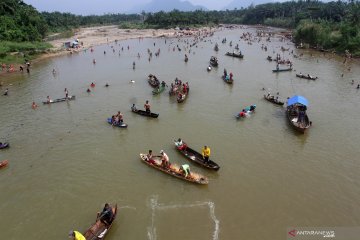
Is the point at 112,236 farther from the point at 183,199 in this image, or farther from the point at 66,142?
the point at 66,142

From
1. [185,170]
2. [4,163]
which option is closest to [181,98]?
[185,170]

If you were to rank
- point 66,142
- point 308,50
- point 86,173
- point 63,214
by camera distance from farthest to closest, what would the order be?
point 308,50
point 66,142
point 86,173
point 63,214

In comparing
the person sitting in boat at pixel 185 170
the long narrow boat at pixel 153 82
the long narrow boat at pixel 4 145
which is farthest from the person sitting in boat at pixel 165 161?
the long narrow boat at pixel 153 82

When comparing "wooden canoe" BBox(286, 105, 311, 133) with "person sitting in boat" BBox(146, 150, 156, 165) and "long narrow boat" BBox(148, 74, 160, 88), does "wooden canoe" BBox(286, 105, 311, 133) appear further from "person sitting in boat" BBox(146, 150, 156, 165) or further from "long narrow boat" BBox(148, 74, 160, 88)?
"long narrow boat" BBox(148, 74, 160, 88)

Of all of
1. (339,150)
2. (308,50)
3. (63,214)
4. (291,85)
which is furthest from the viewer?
(308,50)

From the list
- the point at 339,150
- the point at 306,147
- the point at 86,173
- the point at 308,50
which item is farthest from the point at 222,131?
the point at 308,50

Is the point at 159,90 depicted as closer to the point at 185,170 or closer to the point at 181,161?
the point at 181,161
